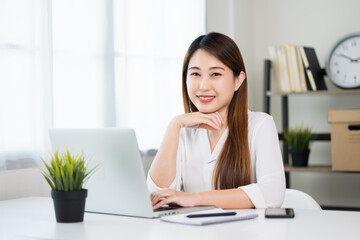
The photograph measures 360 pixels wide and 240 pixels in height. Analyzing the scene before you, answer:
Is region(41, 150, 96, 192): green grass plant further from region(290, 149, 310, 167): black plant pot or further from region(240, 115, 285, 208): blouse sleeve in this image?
region(290, 149, 310, 167): black plant pot

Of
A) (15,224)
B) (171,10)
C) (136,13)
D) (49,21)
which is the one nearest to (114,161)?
(15,224)

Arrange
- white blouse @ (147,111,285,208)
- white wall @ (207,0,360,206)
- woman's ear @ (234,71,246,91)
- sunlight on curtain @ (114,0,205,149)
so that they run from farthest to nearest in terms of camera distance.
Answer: white wall @ (207,0,360,206) < sunlight on curtain @ (114,0,205,149) < woman's ear @ (234,71,246,91) < white blouse @ (147,111,285,208)

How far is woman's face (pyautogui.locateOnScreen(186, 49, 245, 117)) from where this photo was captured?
1.90 meters

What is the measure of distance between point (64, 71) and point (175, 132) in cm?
89

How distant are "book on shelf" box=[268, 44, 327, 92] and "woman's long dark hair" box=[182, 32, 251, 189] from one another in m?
1.50

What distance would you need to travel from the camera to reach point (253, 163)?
189cm

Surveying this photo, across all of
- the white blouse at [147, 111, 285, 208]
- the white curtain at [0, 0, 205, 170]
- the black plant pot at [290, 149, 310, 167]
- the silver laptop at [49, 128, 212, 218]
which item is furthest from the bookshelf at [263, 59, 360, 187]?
the silver laptop at [49, 128, 212, 218]

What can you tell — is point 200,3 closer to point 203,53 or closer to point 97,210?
point 203,53

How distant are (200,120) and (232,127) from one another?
15cm

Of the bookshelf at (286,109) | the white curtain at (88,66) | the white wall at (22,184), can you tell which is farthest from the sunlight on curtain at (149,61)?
the white wall at (22,184)

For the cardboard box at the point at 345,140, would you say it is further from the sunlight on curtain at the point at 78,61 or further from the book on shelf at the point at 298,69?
the sunlight on curtain at the point at 78,61

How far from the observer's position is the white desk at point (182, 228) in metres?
1.23

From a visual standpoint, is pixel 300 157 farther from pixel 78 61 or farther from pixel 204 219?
pixel 204 219

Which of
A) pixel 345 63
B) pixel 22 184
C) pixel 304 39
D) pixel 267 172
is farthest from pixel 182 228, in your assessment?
pixel 304 39
